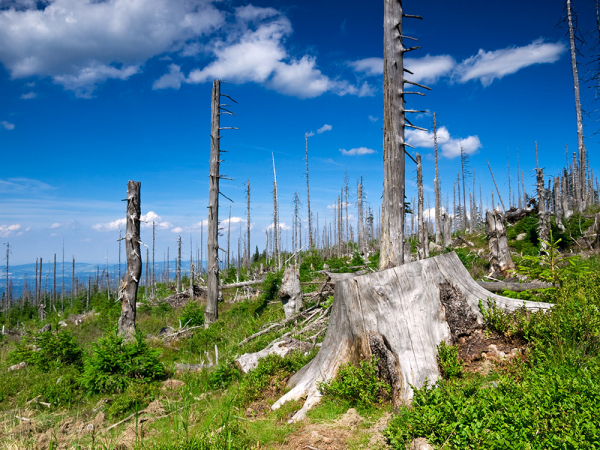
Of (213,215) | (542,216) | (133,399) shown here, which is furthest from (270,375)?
(542,216)

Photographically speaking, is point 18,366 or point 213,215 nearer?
point 18,366

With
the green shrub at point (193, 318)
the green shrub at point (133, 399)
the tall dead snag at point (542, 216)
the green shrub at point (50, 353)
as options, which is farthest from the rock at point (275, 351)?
the tall dead snag at point (542, 216)

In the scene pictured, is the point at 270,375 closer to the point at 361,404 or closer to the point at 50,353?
the point at 361,404

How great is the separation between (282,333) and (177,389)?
2883 millimetres

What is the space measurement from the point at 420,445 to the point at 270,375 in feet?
10.5

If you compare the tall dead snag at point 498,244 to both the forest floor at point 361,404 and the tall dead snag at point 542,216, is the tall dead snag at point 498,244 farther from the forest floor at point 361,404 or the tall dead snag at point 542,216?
the forest floor at point 361,404

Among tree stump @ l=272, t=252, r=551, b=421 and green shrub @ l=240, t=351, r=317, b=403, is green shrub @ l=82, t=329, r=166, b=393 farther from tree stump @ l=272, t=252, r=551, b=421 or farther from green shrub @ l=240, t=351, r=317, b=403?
tree stump @ l=272, t=252, r=551, b=421

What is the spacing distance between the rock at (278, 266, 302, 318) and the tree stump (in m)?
5.21

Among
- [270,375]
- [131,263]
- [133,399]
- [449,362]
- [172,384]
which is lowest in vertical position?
[172,384]

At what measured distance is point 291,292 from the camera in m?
10.3

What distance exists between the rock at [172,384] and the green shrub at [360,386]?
13.5 ft

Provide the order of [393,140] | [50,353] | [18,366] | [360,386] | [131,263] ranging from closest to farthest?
1. [360,386]
2. [393,140]
3. [50,353]
4. [18,366]
5. [131,263]

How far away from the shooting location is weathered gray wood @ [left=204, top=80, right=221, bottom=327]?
12.5 metres

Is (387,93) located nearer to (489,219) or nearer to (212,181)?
(212,181)
